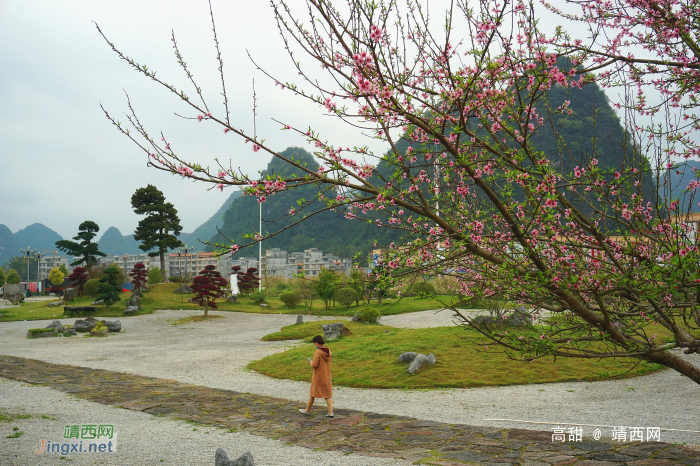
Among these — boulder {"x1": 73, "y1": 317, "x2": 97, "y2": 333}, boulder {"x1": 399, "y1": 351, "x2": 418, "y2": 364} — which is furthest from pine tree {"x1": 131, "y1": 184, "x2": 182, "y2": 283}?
boulder {"x1": 399, "y1": 351, "x2": 418, "y2": 364}

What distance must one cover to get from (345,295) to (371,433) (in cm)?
2313

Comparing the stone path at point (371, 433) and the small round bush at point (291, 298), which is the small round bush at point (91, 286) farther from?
the stone path at point (371, 433)

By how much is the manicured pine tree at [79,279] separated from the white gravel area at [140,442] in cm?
2910

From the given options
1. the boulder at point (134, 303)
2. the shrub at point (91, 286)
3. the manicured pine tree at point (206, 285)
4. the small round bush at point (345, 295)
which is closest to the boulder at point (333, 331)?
the small round bush at point (345, 295)

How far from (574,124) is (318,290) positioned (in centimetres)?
4219

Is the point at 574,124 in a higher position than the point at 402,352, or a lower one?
higher

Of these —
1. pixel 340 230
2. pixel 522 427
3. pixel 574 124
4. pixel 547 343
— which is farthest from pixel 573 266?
pixel 340 230

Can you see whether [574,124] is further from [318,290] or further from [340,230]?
[340,230]

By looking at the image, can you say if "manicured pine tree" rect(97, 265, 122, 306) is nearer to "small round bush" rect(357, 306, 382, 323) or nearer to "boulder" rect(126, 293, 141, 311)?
"boulder" rect(126, 293, 141, 311)

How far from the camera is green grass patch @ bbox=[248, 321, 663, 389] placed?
33.2 feet

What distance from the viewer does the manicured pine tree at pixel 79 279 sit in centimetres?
3347

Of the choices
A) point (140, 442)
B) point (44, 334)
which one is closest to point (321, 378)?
point (140, 442)

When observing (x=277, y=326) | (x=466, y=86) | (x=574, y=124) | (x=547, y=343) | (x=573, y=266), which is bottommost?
(x=277, y=326)

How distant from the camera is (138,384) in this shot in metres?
10.2
